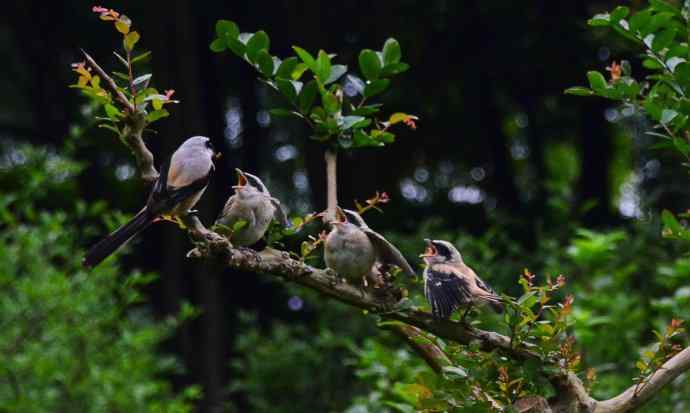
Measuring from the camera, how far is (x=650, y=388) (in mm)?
3465

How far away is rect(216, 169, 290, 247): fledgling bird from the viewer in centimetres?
342

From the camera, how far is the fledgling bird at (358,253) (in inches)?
Result: 138

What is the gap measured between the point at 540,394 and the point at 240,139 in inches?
373

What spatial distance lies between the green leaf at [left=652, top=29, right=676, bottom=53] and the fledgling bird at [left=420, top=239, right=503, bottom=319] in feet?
3.51

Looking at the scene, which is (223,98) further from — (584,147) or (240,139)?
(584,147)

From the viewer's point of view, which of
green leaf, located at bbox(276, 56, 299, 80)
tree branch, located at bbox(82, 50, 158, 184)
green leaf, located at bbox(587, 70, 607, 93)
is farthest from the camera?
green leaf, located at bbox(587, 70, 607, 93)

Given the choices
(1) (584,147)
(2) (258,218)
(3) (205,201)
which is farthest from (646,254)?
(2) (258,218)

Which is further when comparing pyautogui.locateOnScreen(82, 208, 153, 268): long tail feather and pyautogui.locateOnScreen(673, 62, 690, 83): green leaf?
pyautogui.locateOnScreen(673, 62, 690, 83): green leaf

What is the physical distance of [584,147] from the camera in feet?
39.9

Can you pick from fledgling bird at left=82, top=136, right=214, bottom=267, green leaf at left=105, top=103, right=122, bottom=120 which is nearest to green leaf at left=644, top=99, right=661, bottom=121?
fledgling bird at left=82, top=136, right=214, bottom=267

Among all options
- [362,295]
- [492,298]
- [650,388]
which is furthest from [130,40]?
[650,388]

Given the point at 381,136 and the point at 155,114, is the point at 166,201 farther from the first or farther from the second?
the point at 381,136

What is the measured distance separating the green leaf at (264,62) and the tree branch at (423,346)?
3.14 feet

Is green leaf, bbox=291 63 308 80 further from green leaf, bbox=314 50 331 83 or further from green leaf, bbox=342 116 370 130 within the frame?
green leaf, bbox=342 116 370 130
